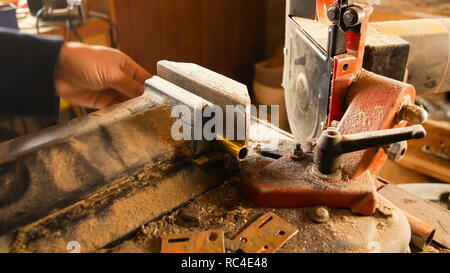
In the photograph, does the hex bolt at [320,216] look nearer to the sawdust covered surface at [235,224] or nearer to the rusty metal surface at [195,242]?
the sawdust covered surface at [235,224]

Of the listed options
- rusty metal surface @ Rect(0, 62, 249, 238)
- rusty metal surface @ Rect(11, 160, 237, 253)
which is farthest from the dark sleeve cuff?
rusty metal surface @ Rect(11, 160, 237, 253)

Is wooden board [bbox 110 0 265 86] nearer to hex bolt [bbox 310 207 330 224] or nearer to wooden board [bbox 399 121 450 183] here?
wooden board [bbox 399 121 450 183]

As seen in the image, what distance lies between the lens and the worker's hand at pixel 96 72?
1.05 metres

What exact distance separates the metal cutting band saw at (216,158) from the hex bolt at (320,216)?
18 mm

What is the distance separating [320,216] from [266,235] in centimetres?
12

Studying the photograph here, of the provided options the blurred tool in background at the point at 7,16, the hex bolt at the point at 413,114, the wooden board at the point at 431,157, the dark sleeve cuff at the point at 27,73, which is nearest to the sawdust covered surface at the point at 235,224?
the hex bolt at the point at 413,114

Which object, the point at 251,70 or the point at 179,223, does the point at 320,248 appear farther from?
the point at 251,70

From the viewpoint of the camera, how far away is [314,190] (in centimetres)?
79

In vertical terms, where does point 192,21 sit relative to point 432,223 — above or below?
above

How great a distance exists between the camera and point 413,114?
776 mm

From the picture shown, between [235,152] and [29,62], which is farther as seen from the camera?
[29,62]

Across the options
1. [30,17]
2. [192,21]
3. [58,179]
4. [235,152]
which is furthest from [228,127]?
[192,21]

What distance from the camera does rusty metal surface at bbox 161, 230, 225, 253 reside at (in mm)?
694

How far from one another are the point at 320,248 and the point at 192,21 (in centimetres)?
241
